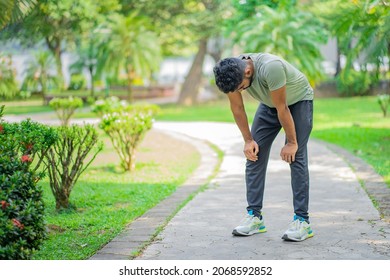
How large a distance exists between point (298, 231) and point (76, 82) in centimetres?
2251

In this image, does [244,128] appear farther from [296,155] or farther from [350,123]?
[350,123]

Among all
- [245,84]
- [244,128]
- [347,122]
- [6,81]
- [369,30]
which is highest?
[369,30]

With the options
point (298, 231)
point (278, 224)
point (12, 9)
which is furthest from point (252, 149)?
point (12, 9)

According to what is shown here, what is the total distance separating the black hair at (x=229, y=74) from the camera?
13.3 ft

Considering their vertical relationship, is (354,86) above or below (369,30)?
below

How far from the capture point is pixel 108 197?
22.3 feet

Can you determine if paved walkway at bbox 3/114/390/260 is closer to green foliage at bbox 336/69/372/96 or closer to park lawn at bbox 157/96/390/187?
park lawn at bbox 157/96/390/187

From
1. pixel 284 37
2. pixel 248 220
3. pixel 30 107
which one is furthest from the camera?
pixel 30 107

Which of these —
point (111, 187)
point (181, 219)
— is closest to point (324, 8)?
point (111, 187)

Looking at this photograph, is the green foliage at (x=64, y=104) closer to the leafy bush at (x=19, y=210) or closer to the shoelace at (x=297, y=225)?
the leafy bush at (x=19, y=210)

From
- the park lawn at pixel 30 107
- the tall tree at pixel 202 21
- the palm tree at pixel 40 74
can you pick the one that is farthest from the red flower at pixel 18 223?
the palm tree at pixel 40 74

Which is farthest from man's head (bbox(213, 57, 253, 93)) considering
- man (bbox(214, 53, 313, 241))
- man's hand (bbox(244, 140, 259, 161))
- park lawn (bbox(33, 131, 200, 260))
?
park lawn (bbox(33, 131, 200, 260))
